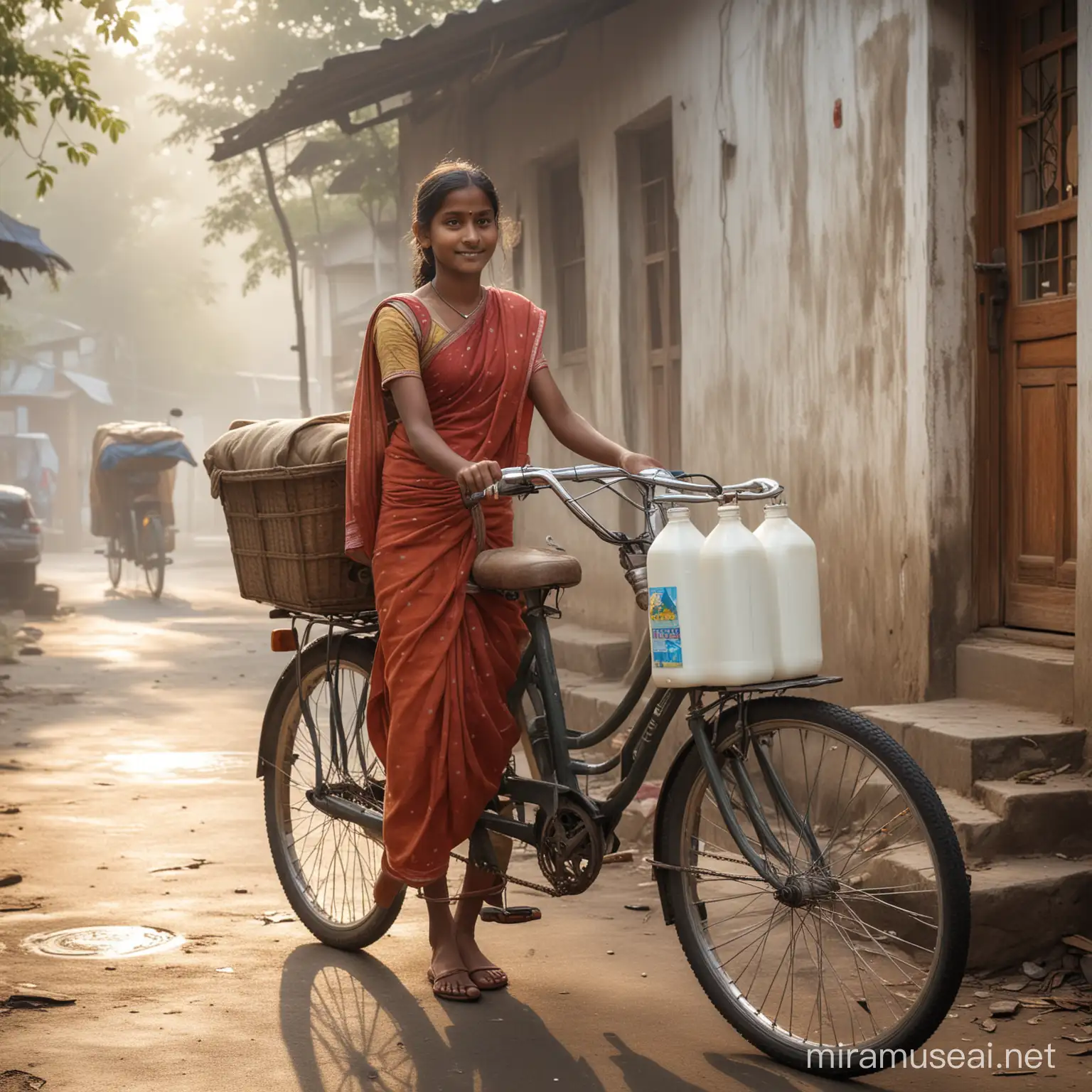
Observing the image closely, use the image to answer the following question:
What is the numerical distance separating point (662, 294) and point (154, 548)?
32.7ft

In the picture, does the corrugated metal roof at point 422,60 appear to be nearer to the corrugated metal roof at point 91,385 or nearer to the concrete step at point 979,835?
Answer: the concrete step at point 979,835

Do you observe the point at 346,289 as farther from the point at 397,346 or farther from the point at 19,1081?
the point at 19,1081

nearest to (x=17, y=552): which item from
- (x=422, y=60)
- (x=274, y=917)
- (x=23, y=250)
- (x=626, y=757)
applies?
(x=23, y=250)

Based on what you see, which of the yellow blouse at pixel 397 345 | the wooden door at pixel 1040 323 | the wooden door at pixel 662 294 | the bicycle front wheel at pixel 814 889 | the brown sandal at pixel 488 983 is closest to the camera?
the bicycle front wheel at pixel 814 889

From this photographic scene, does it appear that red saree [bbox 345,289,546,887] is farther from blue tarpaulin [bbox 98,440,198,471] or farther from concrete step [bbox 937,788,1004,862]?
blue tarpaulin [bbox 98,440,198,471]

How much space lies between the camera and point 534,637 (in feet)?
12.5

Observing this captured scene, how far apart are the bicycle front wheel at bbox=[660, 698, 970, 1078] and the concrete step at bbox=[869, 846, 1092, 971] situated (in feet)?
0.59

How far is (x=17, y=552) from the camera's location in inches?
622

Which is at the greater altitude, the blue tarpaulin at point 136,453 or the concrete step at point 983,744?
the blue tarpaulin at point 136,453

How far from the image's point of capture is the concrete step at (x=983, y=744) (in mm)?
4848

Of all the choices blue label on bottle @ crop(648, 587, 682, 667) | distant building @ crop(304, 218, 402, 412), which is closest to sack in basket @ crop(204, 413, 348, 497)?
blue label on bottle @ crop(648, 587, 682, 667)

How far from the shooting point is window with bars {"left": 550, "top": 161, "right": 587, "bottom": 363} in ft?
35.6

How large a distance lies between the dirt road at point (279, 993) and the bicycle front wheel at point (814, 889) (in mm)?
143

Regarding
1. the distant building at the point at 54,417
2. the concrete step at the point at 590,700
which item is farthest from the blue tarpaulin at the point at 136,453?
the distant building at the point at 54,417
